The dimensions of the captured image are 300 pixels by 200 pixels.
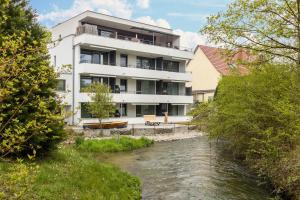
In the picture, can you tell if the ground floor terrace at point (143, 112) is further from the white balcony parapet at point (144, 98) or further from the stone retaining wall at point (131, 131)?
the stone retaining wall at point (131, 131)

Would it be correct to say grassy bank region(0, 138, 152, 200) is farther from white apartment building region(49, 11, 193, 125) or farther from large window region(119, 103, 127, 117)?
large window region(119, 103, 127, 117)

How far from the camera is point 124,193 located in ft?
39.4

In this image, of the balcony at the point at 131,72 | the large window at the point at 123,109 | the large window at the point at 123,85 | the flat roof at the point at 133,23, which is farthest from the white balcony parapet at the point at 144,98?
the flat roof at the point at 133,23

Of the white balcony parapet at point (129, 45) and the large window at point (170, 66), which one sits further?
the large window at point (170, 66)

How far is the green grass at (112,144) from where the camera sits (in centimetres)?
2339

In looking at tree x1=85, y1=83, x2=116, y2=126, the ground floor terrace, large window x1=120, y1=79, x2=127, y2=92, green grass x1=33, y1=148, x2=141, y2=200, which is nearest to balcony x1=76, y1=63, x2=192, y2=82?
large window x1=120, y1=79, x2=127, y2=92

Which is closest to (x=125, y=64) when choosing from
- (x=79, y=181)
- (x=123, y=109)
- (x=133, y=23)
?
(x=123, y=109)

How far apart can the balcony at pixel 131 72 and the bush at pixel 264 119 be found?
17391 mm

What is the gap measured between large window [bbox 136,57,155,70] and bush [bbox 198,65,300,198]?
2223 cm

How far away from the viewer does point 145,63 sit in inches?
1766

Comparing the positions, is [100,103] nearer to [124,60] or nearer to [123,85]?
[123,85]

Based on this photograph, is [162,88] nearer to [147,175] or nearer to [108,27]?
[108,27]

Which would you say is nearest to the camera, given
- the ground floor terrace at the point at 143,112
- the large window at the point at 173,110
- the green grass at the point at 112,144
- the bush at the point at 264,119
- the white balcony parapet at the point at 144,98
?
the bush at the point at 264,119

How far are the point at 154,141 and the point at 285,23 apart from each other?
59.7 feet
